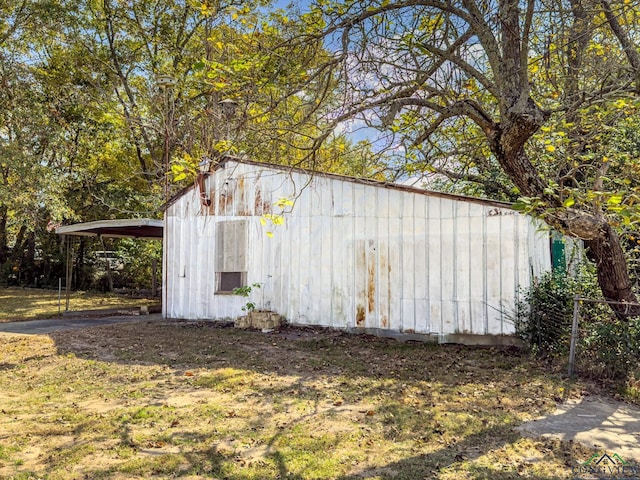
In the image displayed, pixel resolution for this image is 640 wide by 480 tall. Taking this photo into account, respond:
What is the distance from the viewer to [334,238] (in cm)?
911

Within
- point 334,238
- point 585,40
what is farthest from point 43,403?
point 585,40

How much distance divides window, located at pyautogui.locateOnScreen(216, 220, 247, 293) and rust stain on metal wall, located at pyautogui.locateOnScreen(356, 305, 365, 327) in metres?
2.64

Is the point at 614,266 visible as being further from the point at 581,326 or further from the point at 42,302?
the point at 42,302

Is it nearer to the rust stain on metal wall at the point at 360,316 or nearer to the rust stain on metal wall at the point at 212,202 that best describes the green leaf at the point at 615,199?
the rust stain on metal wall at the point at 360,316

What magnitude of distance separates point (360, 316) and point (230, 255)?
3.25 m

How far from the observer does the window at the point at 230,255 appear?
9.98 m

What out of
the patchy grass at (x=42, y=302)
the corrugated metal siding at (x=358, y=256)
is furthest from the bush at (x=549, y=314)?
the patchy grass at (x=42, y=302)

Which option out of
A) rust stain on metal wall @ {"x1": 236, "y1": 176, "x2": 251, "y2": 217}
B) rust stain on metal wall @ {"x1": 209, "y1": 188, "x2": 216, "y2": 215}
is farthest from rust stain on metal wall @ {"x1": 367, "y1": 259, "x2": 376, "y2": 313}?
rust stain on metal wall @ {"x1": 209, "y1": 188, "x2": 216, "y2": 215}

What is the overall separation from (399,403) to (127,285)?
57.4 feet

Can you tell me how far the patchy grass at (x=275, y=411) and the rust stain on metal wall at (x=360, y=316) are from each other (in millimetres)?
953

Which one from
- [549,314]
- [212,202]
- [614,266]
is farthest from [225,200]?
[614,266]

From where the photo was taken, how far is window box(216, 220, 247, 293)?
32.7 feet

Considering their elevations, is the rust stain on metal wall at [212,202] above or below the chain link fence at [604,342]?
above

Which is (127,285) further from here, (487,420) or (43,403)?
(487,420)
